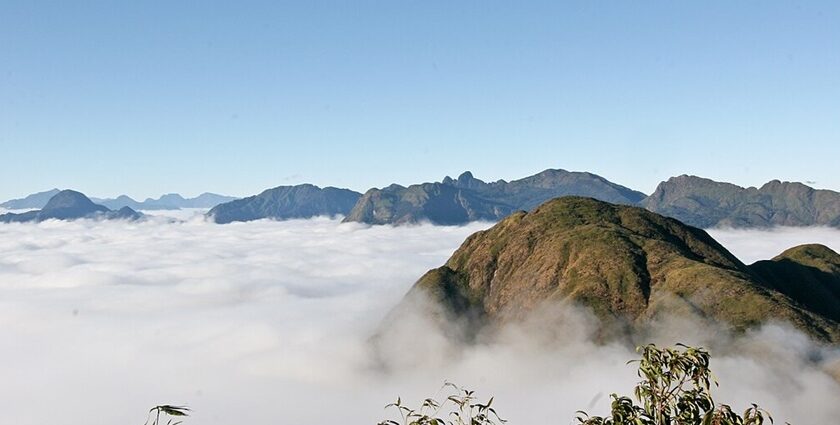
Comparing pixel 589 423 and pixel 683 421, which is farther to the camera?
pixel 589 423

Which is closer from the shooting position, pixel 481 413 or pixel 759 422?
pixel 759 422

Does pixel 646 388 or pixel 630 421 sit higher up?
pixel 646 388

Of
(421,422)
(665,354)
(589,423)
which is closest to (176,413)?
(421,422)

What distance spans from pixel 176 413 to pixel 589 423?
16108 mm

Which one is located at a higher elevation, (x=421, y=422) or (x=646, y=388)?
(x=646, y=388)

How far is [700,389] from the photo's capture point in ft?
73.9

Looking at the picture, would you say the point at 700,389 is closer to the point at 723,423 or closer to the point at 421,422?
the point at 723,423

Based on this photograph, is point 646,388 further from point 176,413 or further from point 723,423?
point 176,413

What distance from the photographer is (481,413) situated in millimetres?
24875

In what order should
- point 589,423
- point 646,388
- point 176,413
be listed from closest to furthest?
point 176,413, point 646,388, point 589,423

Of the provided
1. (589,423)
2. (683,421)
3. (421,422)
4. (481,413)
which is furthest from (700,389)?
(421,422)

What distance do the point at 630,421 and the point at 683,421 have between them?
197 centimetres

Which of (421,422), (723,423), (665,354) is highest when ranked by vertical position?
(665,354)

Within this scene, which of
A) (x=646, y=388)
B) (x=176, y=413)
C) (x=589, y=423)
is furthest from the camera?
(x=589, y=423)
